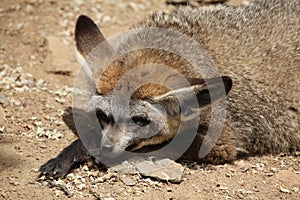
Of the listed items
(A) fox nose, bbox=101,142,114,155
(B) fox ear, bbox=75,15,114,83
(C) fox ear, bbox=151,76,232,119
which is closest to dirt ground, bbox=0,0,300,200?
(A) fox nose, bbox=101,142,114,155

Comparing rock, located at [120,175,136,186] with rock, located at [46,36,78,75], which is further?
rock, located at [46,36,78,75]

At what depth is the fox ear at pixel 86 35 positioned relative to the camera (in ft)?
21.3

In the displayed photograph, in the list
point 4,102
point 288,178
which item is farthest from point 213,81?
point 4,102

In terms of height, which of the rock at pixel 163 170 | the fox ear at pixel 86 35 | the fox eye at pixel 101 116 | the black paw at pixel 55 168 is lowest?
the black paw at pixel 55 168

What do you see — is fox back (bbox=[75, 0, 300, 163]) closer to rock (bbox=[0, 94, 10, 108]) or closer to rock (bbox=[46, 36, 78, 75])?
rock (bbox=[0, 94, 10, 108])

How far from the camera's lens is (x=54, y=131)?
21.8 ft

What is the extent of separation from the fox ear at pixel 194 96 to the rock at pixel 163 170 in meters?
0.57

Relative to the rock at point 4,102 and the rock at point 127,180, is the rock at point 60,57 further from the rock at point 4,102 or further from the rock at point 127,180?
the rock at point 127,180

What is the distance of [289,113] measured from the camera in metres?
6.71

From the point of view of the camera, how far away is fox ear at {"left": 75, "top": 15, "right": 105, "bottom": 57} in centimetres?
648

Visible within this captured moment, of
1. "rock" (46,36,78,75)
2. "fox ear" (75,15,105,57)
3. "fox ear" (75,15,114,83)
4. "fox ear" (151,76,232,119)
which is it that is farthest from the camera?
"rock" (46,36,78,75)

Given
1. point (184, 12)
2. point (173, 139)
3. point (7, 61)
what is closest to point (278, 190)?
point (173, 139)

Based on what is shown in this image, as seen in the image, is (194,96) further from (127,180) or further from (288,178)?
(288,178)

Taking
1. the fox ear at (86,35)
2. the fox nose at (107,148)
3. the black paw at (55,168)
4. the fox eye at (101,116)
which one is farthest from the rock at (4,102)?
the fox nose at (107,148)
